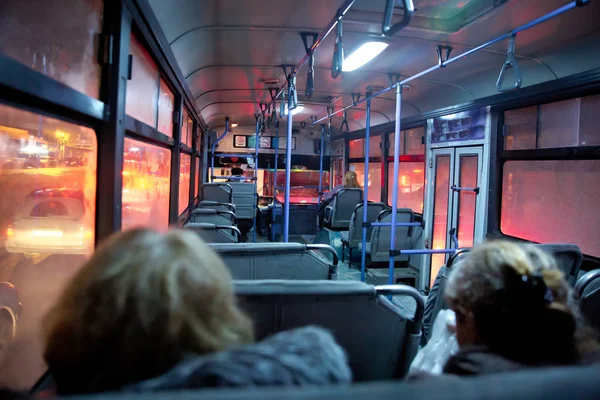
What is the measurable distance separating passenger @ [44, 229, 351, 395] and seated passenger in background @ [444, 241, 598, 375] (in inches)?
19.6

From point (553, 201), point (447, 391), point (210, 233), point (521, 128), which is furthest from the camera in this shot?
point (521, 128)

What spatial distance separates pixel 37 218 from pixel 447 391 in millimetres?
1927

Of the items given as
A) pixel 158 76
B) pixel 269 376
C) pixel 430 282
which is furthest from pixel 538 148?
pixel 269 376

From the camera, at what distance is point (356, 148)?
937cm

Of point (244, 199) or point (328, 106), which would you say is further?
point (244, 199)

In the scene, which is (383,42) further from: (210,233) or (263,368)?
(263,368)

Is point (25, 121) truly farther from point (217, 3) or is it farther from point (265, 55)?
point (265, 55)

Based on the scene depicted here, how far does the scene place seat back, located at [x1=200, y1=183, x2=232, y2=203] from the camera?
675 centimetres

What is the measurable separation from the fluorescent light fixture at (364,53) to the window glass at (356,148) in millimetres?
4933

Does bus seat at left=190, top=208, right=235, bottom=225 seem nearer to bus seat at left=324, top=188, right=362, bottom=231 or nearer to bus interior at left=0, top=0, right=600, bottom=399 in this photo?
bus interior at left=0, top=0, right=600, bottom=399

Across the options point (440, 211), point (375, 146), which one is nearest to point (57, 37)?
point (440, 211)

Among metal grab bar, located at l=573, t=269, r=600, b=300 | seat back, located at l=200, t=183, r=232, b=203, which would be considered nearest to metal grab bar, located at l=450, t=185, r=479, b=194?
metal grab bar, located at l=573, t=269, r=600, b=300

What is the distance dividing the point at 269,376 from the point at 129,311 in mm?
264

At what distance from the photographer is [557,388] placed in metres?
0.49
